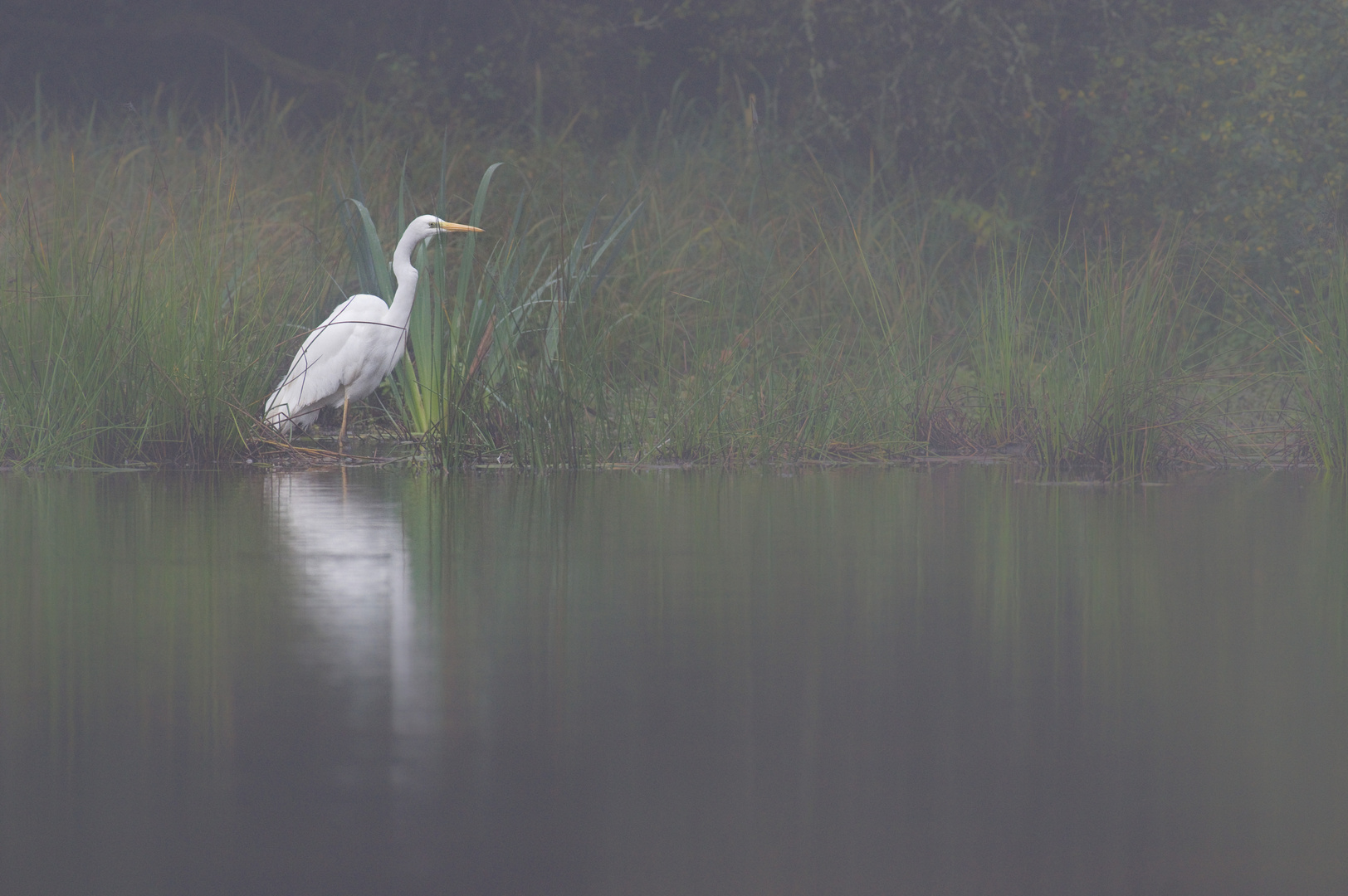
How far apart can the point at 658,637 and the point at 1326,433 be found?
210 inches

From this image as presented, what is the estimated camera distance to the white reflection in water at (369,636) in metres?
3.62

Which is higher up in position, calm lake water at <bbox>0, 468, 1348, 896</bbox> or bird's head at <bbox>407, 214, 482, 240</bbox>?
bird's head at <bbox>407, 214, 482, 240</bbox>

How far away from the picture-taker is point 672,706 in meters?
3.98

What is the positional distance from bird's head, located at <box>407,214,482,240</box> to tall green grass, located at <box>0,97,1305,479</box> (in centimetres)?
13

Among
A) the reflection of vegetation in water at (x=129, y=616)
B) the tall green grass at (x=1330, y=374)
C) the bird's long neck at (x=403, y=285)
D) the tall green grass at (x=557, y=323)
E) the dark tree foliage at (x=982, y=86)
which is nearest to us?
the reflection of vegetation in water at (x=129, y=616)

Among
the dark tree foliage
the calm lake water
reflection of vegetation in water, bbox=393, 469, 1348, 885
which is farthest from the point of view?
the dark tree foliage

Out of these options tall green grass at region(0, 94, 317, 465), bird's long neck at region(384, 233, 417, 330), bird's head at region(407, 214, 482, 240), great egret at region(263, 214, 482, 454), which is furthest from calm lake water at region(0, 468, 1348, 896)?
bird's head at region(407, 214, 482, 240)

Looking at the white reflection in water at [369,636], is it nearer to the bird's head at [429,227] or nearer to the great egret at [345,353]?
the great egret at [345,353]

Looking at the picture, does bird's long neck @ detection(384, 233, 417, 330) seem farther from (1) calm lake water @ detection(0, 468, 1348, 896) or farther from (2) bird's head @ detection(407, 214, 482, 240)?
(1) calm lake water @ detection(0, 468, 1348, 896)

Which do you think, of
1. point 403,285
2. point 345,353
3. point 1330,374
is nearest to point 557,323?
point 403,285

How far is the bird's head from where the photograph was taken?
9883 mm

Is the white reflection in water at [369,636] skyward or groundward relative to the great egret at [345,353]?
groundward

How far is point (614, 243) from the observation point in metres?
10.9

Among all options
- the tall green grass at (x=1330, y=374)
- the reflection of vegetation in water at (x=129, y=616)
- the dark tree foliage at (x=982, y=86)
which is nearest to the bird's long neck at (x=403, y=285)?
the reflection of vegetation in water at (x=129, y=616)
